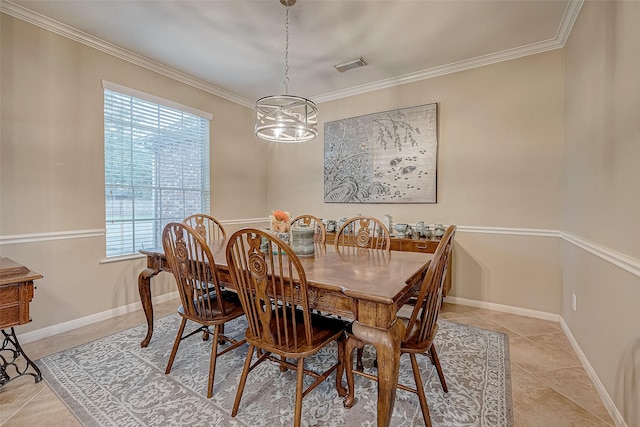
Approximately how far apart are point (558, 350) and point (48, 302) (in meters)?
4.34

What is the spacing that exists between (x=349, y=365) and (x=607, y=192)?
73.4 inches

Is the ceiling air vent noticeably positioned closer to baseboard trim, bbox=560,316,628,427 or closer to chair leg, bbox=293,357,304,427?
chair leg, bbox=293,357,304,427

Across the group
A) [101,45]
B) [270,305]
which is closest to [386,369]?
[270,305]

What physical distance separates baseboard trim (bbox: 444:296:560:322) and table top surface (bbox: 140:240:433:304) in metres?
1.65

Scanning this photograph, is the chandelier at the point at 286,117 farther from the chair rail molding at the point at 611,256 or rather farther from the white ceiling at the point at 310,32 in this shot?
the chair rail molding at the point at 611,256

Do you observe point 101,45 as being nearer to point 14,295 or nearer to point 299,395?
point 14,295

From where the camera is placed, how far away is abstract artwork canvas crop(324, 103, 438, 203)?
343cm

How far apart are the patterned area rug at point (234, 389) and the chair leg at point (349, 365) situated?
0.05 m

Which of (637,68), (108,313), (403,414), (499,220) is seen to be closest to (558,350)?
(499,220)

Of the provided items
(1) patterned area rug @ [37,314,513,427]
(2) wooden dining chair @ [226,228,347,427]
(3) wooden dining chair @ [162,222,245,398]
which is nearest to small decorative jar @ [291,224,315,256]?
(2) wooden dining chair @ [226,228,347,427]

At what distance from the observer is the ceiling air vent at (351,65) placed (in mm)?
3093

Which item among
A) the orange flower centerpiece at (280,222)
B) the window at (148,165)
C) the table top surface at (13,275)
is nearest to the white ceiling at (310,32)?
the window at (148,165)

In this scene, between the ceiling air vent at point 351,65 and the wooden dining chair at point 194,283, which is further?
the ceiling air vent at point 351,65

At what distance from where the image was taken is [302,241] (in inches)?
79.7
